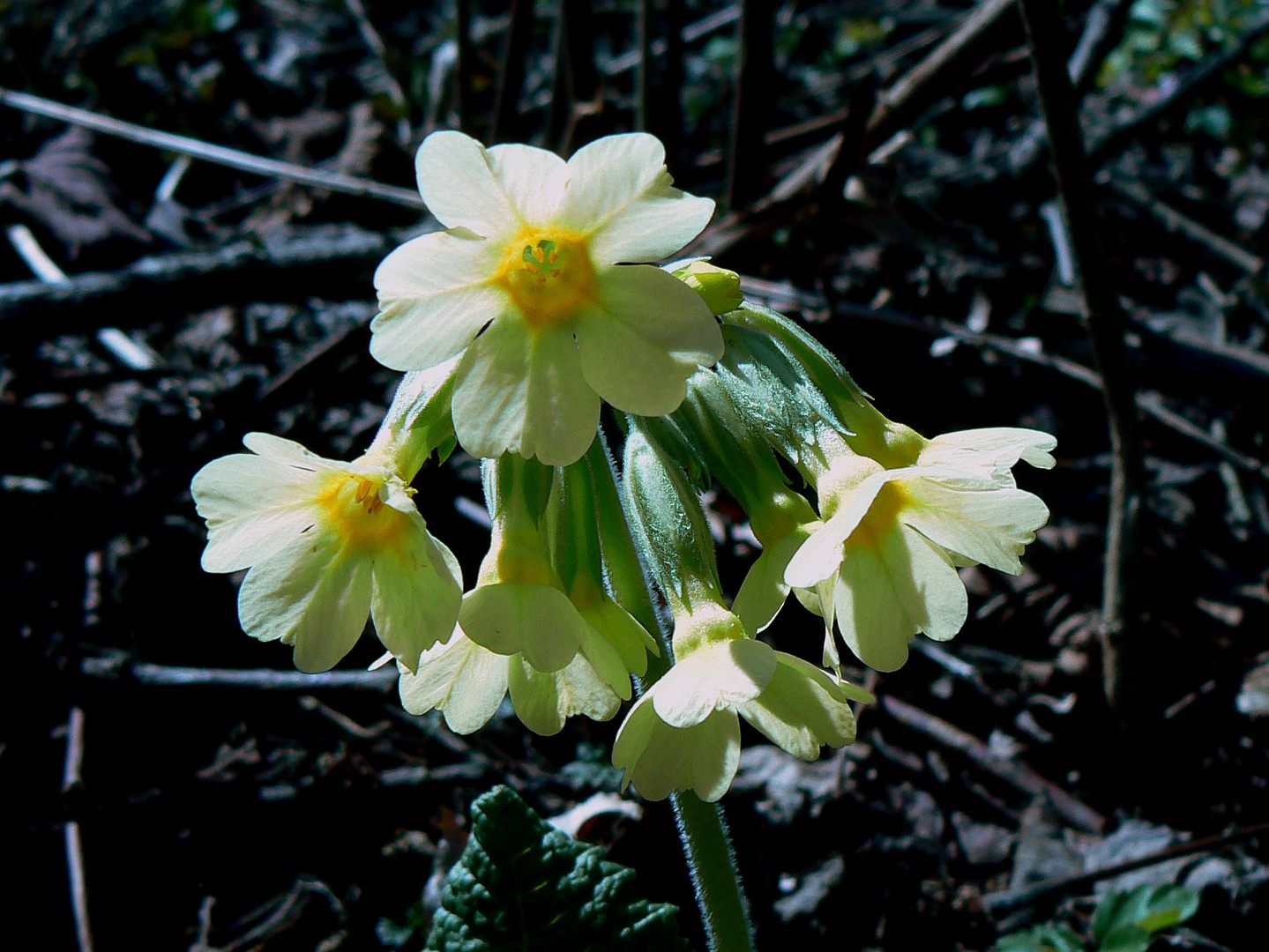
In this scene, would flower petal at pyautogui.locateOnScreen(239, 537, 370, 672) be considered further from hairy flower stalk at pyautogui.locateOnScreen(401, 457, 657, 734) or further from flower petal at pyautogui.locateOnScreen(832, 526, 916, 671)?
flower petal at pyautogui.locateOnScreen(832, 526, 916, 671)

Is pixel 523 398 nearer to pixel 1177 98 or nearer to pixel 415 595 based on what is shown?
pixel 415 595

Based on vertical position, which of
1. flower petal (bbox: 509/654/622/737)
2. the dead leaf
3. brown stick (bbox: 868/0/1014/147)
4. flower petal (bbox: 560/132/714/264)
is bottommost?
flower petal (bbox: 509/654/622/737)

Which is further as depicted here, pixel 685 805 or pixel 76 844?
pixel 76 844

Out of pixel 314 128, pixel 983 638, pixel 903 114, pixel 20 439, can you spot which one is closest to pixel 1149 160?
pixel 903 114

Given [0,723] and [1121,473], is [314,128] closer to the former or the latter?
[0,723]

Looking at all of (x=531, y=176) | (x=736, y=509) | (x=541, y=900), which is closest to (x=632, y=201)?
(x=531, y=176)

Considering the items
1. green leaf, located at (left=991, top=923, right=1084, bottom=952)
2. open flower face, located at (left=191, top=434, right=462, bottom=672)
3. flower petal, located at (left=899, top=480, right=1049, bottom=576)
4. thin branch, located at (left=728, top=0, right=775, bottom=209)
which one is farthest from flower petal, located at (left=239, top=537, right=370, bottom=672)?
thin branch, located at (left=728, top=0, right=775, bottom=209)

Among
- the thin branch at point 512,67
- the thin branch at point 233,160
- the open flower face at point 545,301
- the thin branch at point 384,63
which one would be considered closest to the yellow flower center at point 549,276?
the open flower face at point 545,301

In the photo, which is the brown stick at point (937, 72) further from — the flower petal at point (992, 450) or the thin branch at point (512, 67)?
the flower petal at point (992, 450)
